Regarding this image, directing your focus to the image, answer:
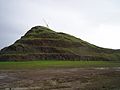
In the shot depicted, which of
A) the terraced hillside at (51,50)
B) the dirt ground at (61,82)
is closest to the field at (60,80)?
the dirt ground at (61,82)

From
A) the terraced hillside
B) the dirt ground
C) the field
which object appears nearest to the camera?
the dirt ground

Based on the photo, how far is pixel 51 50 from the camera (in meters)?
132

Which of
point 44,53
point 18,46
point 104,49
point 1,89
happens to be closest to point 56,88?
point 1,89

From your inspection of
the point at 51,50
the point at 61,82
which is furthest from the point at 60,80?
the point at 51,50

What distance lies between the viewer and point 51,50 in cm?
13238

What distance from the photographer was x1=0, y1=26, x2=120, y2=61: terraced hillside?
116 metres

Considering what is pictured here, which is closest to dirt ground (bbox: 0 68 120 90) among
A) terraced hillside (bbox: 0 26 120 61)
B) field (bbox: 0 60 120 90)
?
field (bbox: 0 60 120 90)

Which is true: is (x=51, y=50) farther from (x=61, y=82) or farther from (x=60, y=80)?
(x=61, y=82)

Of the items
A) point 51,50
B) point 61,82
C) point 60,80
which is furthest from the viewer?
point 51,50

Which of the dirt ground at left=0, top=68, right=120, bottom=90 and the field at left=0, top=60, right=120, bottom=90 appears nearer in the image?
the dirt ground at left=0, top=68, right=120, bottom=90

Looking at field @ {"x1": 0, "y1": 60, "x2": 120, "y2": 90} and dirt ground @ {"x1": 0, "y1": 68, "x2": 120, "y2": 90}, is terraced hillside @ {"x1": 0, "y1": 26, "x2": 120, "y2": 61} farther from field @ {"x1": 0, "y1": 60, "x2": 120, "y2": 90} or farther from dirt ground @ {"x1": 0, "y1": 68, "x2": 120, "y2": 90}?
dirt ground @ {"x1": 0, "y1": 68, "x2": 120, "y2": 90}

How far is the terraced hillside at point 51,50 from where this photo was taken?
4578 inches

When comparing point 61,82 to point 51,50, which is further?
point 51,50

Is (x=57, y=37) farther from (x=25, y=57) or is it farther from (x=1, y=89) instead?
(x=1, y=89)
